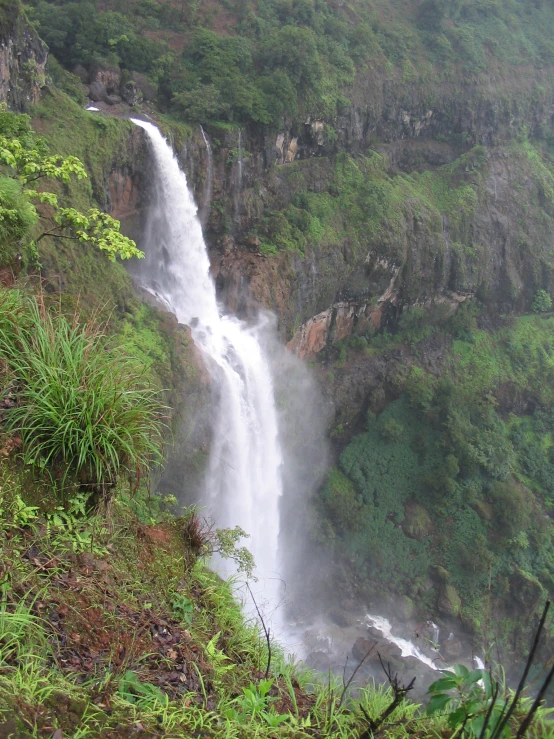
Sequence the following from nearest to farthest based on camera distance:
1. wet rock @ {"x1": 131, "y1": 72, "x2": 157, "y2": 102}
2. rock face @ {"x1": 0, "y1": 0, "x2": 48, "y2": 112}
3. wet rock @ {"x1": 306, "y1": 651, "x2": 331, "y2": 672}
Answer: rock face @ {"x1": 0, "y1": 0, "x2": 48, "y2": 112}
wet rock @ {"x1": 306, "y1": 651, "x2": 331, "y2": 672}
wet rock @ {"x1": 131, "y1": 72, "x2": 157, "y2": 102}

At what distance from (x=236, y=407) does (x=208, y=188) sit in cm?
633

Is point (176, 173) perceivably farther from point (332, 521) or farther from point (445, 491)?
point (445, 491)

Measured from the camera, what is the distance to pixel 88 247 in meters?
10.8

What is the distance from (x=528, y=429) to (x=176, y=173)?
16.2 meters

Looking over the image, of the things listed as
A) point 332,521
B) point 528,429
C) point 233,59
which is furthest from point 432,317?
point 233,59

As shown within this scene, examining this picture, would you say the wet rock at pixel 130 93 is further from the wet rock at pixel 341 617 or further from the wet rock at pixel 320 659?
the wet rock at pixel 341 617

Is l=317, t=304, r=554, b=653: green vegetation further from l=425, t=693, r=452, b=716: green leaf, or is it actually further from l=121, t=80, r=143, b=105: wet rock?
l=425, t=693, r=452, b=716: green leaf

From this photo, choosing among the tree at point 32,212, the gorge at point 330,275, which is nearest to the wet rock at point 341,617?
the gorge at point 330,275

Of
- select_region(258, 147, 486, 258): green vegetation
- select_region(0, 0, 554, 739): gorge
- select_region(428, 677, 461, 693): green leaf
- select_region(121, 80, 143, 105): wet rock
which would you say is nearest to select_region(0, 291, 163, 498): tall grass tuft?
select_region(0, 0, 554, 739): gorge

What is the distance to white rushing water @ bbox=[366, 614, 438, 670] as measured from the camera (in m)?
15.9

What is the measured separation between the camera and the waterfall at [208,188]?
15419mm

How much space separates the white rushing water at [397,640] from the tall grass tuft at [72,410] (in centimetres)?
1524

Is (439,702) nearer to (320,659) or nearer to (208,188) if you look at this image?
(320,659)

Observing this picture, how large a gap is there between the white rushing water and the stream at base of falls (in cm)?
4
